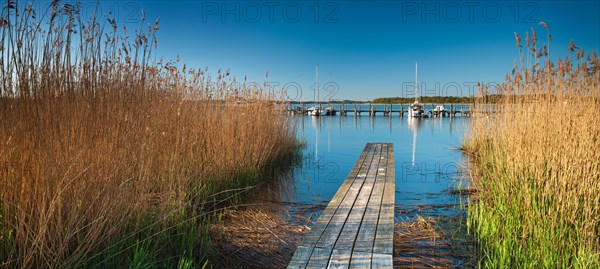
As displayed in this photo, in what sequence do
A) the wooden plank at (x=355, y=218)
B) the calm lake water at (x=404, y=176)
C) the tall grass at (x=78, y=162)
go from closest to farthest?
the tall grass at (x=78, y=162)
the wooden plank at (x=355, y=218)
the calm lake water at (x=404, y=176)

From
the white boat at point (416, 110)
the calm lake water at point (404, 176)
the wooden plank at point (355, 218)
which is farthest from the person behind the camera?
the white boat at point (416, 110)

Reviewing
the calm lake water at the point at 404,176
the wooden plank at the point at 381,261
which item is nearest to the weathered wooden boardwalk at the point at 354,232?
the wooden plank at the point at 381,261

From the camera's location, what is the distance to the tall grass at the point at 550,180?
9.49ft

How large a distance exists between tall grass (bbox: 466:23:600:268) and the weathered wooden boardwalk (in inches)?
33.1

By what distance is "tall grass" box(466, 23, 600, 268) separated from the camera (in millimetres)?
2893

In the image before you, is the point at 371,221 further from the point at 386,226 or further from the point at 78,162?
the point at 78,162

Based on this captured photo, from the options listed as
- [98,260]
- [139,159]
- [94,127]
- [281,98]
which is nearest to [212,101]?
[281,98]

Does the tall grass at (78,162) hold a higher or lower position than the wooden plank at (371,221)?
higher

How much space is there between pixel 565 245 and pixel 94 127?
3.46 metres

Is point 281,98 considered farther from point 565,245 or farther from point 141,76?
point 565,245

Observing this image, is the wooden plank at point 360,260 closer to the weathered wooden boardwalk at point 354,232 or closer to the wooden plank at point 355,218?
the weathered wooden boardwalk at point 354,232

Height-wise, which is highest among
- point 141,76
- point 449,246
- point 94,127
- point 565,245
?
point 141,76

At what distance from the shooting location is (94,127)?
266 centimetres

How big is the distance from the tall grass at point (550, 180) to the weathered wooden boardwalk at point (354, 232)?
0.84 m
